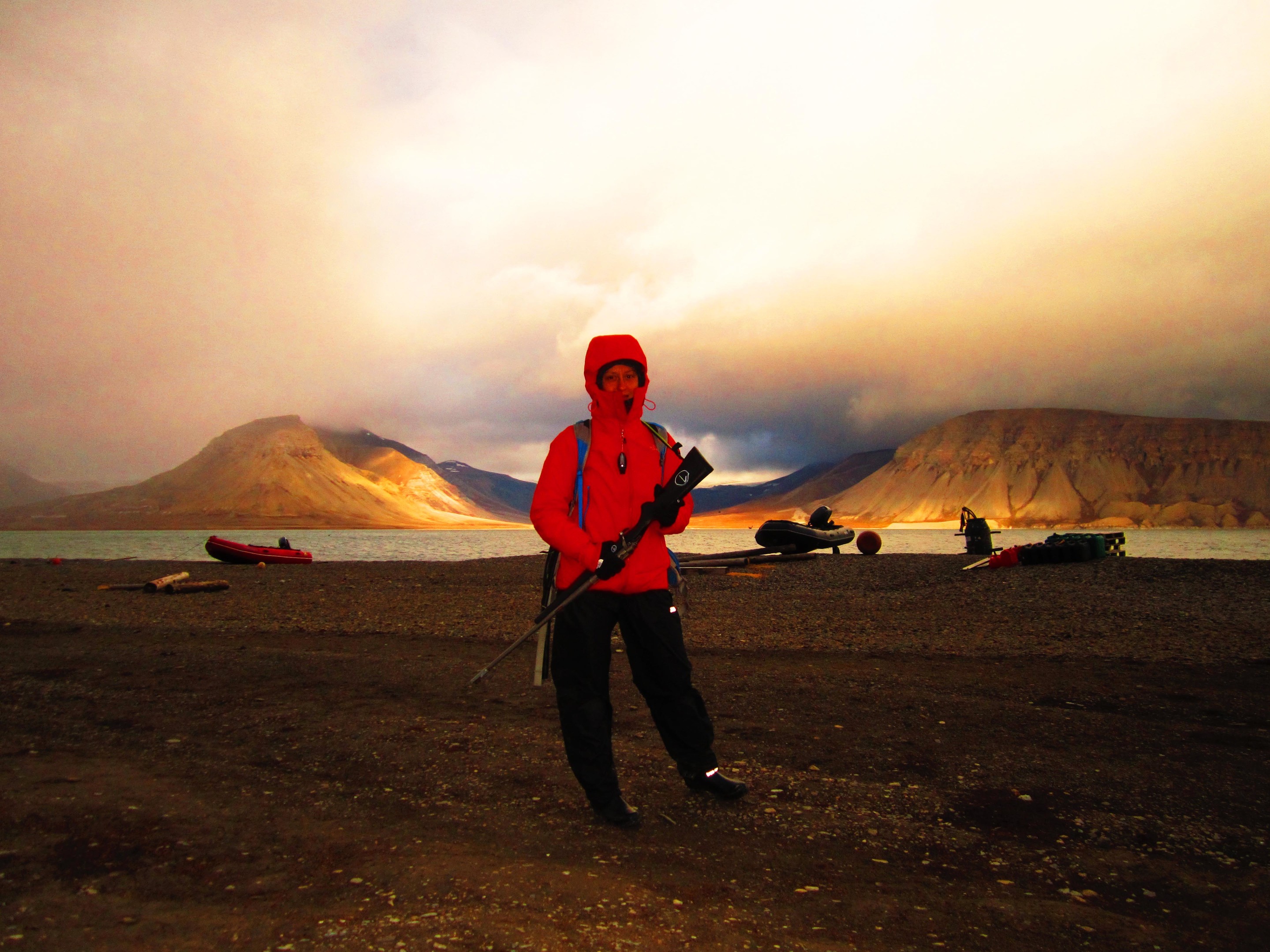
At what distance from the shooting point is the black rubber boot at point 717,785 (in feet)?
14.8

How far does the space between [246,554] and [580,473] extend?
1245 inches

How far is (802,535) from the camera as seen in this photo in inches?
1133

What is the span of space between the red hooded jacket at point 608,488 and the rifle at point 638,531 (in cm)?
5

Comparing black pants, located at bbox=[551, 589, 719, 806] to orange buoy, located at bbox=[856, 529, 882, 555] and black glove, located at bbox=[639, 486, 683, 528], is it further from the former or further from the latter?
orange buoy, located at bbox=[856, 529, 882, 555]

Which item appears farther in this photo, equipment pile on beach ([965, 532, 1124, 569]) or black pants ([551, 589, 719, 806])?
equipment pile on beach ([965, 532, 1124, 569])

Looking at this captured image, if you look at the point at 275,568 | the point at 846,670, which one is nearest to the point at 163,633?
the point at 846,670

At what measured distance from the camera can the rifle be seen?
4.41 m

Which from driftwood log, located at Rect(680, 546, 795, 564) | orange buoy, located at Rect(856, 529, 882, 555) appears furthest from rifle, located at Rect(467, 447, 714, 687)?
orange buoy, located at Rect(856, 529, 882, 555)

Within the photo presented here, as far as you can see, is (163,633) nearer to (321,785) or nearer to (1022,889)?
(321,785)

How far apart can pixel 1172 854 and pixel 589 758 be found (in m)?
3.00

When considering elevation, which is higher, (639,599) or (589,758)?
(639,599)

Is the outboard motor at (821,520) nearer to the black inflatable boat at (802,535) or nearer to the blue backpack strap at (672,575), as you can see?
the black inflatable boat at (802,535)

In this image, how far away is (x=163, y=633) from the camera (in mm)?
12258

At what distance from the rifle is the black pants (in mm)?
69
